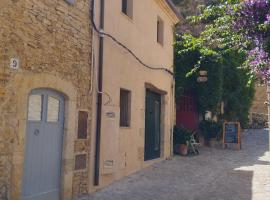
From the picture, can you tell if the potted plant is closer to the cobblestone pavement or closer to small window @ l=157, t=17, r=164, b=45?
the cobblestone pavement

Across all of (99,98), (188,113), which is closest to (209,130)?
(188,113)

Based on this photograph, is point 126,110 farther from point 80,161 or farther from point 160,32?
point 160,32

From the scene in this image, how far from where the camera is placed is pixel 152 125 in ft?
40.9

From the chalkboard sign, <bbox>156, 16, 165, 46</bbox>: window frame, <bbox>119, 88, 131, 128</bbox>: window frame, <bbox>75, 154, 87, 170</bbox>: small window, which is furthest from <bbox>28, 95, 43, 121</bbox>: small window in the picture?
the chalkboard sign

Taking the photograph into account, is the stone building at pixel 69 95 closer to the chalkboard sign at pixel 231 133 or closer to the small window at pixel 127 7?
the small window at pixel 127 7

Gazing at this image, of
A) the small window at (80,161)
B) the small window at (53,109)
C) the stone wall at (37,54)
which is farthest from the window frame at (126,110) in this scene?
the small window at (53,109)

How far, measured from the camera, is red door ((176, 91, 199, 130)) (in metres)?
17.5

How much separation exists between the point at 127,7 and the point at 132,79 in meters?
2.01

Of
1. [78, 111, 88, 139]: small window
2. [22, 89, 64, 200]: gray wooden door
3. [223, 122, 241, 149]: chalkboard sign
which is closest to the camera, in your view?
[22, 89, 64, 200]: gray wooden door

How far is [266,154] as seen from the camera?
47.8ft

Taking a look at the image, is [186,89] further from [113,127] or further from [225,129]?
[113,127]

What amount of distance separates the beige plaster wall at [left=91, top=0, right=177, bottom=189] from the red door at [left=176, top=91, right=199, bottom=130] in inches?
139

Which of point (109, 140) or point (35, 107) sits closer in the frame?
point (35, 107)

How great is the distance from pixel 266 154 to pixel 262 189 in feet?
20.2
